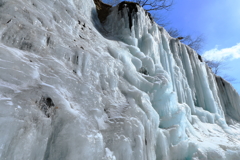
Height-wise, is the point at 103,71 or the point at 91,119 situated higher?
the point at 103,71

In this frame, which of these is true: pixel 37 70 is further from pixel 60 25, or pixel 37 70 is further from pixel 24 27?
pixel 60 25

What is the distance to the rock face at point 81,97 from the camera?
1.34 meters

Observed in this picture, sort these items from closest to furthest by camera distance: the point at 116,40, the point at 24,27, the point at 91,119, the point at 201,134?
the point at 91,119
the point at 24,27
the point at 201,134
the point at 116,40

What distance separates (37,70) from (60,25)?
4.79ft

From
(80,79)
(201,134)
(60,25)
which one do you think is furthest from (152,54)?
(80,79)

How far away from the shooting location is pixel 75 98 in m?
1.90

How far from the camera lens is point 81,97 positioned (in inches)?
77.9

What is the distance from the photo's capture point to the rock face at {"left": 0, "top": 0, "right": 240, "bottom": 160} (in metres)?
1.34

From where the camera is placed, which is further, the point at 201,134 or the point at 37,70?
the point at 201,134

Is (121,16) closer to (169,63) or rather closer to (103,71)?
(169,63)

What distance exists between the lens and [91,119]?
1778 millimetres

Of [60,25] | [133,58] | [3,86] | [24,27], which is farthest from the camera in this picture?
[133,58]

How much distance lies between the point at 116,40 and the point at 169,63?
6.29 ft

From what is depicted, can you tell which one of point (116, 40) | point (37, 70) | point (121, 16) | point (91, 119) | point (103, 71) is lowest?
point (91, 119)
